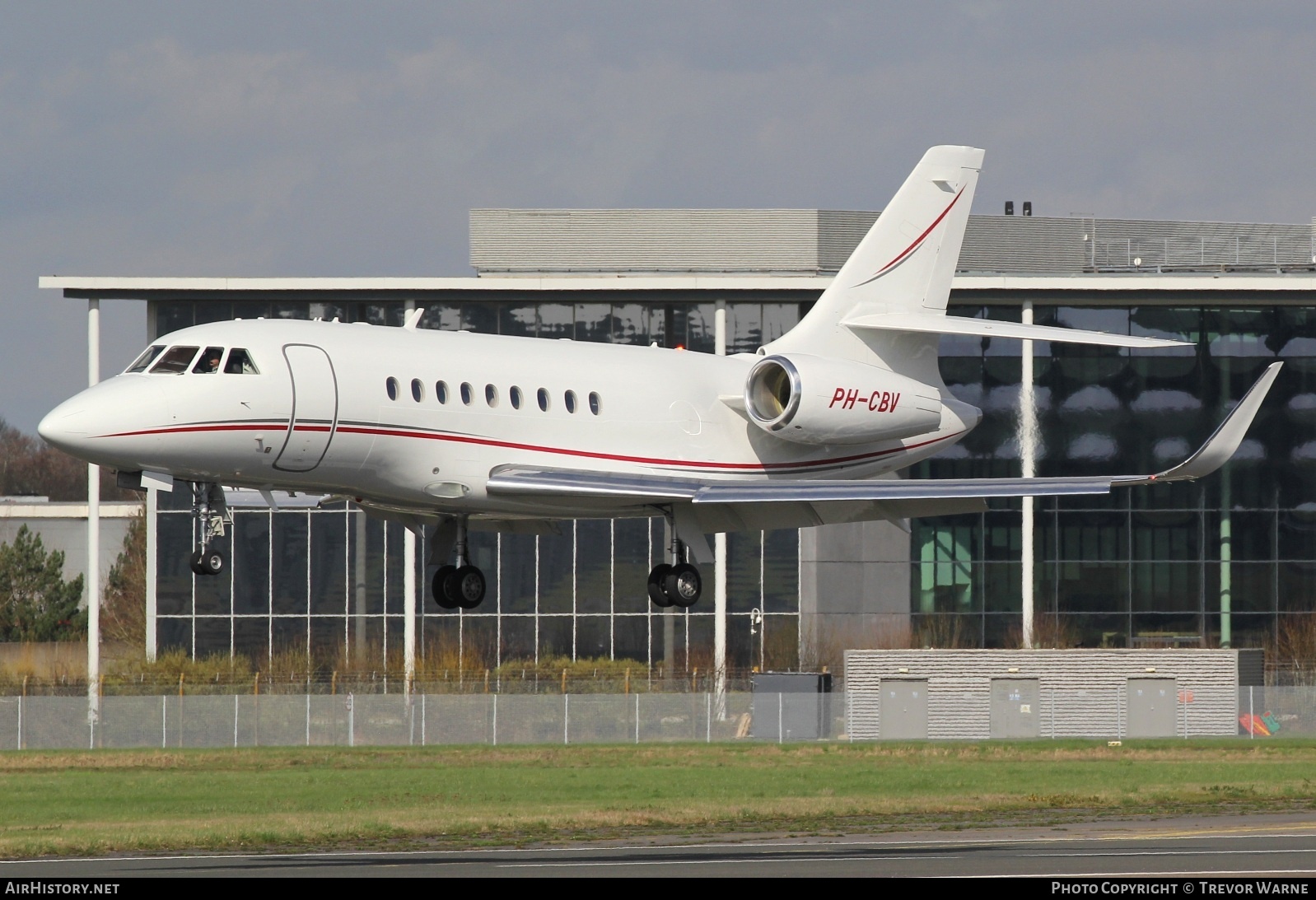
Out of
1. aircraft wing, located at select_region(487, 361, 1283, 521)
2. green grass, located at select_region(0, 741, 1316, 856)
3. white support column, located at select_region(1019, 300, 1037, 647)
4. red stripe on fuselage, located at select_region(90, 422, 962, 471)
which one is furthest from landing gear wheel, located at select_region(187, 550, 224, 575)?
white support column, located at select_region(1019, 300, 1037, 647)

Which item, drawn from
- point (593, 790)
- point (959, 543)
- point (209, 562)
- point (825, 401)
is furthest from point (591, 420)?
point (959, 543)

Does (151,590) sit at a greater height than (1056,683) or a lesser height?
greater

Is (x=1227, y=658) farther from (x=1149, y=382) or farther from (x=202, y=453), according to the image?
(x=202, y=453)

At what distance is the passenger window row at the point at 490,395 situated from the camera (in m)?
27.7

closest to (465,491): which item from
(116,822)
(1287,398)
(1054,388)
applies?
(116,822)

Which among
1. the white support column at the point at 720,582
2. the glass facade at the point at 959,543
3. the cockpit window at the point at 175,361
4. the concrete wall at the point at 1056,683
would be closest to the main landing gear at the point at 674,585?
the cockpit window at the point at 175,361

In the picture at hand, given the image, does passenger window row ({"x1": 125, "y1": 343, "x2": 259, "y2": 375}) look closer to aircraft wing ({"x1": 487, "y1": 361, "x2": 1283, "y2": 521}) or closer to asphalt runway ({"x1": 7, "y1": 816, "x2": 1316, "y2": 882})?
aircraft wing ({"x1": 487, "y1": 361, "x2": 1283, "y2": 521})

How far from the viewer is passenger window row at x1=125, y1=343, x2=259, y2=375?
26.4 m

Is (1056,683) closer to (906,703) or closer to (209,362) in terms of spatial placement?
(906,703)

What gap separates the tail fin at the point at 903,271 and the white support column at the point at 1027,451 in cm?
2754

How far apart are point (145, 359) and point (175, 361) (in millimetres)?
486

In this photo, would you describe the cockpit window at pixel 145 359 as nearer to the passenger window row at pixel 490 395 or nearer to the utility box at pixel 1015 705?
the passenger window row at pixel 490 395

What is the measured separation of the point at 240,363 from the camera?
2661 centimetres
